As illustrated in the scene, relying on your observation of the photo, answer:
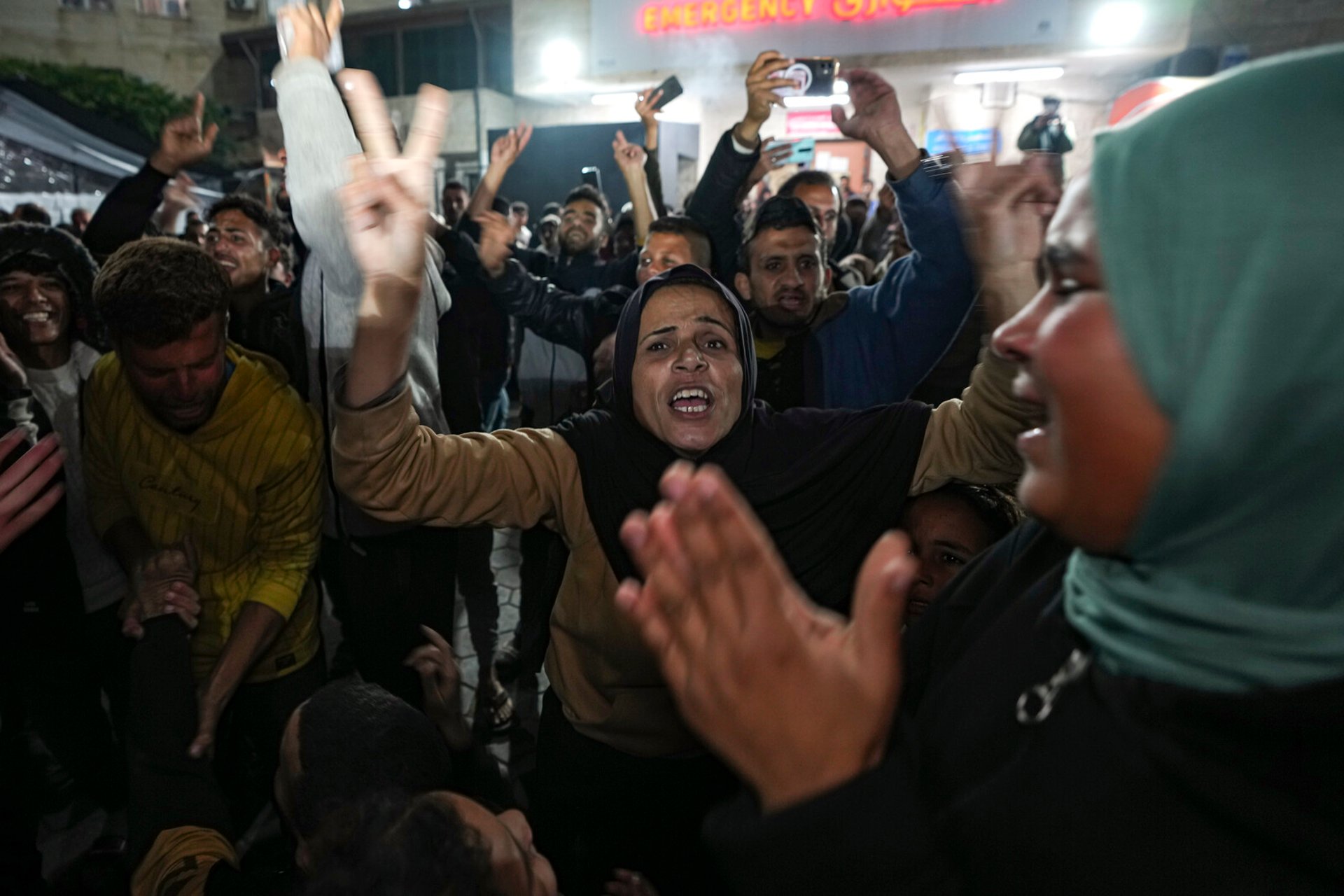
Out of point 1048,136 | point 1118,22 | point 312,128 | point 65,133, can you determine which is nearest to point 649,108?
point 1048,136

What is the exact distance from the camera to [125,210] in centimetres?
343

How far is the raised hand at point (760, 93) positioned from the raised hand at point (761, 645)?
Result: 2.94 meters

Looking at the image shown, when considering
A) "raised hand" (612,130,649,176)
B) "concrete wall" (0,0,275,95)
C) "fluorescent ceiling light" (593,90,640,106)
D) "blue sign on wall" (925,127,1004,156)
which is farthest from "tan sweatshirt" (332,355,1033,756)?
"concrete wall" (0,0,275,95)

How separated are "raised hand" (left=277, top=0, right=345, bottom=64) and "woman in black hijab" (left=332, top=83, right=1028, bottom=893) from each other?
1.01 m

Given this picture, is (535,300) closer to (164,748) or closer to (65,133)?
(164,748)

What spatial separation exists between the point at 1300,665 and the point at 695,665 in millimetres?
493

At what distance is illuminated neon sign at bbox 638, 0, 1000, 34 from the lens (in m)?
12.2

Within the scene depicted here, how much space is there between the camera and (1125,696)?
25.6 inches

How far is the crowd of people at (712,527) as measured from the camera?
0.60m

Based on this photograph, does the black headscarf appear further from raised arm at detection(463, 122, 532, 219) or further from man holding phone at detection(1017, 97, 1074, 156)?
man holding phone at detection(1017, 97, 1074, 156)

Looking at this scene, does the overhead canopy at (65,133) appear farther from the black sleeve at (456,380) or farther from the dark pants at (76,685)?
the dark pants at (76,685)

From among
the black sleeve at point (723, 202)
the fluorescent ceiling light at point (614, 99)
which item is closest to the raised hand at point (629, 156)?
the black sleeve at point (723, 202)

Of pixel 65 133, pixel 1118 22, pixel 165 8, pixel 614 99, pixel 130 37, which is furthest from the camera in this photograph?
pixel 165 8

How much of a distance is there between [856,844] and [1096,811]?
201 millimetres
